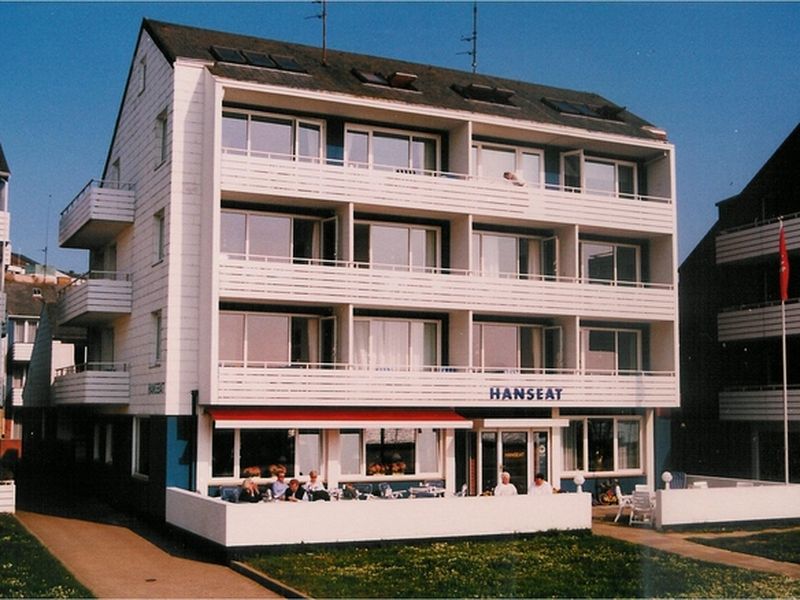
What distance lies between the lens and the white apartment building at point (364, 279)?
94.7 ft

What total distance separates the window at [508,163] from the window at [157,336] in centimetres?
1066

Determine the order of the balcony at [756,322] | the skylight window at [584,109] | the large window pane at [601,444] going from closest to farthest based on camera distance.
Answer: the large window pane at [601,444], the skylight window at [584,109], the balcony at [756,322]

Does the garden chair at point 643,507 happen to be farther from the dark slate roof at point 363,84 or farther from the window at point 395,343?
the dark slate roof at point 363,84

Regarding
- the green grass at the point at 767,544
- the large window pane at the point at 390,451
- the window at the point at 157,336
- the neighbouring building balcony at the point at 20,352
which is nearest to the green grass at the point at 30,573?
the window at the point at 157,336

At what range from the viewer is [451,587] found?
62.4 ft

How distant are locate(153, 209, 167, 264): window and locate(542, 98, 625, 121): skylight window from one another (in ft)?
46.0

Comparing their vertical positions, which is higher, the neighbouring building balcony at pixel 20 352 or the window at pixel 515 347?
the neighbouring building balcony at pixel 20 352

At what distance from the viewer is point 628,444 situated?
35000mm

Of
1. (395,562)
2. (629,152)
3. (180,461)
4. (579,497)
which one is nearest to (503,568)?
(395,562)

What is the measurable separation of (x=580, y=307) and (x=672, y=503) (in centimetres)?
→ 814

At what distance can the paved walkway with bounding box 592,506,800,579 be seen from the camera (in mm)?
22008

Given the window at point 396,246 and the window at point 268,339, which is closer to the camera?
the window at point 268,339

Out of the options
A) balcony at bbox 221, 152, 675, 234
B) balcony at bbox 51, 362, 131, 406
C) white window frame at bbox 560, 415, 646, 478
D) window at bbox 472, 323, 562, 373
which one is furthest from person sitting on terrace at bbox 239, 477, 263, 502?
white window frame at bbox 560, 415, 646, 478

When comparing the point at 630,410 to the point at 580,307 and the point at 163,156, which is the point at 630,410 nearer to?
the point at 580,307
